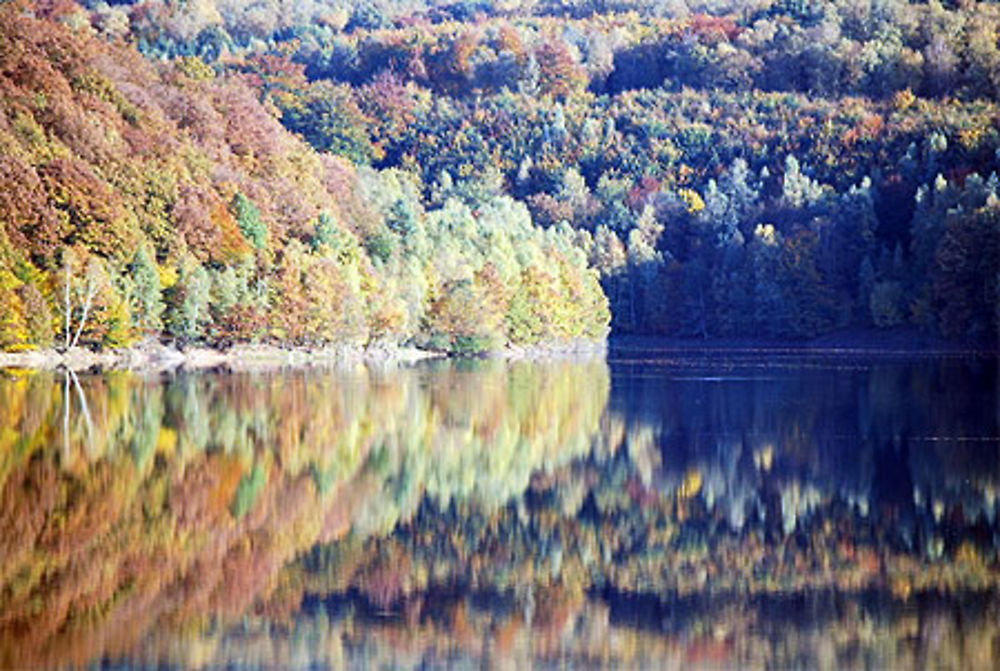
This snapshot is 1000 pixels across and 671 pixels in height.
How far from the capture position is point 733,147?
15862 cm

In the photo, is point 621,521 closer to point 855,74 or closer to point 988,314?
point 988,314

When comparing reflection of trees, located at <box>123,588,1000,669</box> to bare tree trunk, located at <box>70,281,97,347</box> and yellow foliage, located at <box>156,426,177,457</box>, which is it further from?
bare tree trunk, located at <box>70,281,97,347</box>

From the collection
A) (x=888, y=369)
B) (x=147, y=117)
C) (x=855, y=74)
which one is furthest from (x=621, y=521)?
(x=855, y=74)

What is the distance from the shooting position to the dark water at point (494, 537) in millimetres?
17625

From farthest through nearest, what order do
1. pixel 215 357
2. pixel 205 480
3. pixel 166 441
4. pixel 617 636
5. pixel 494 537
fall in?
pixel 215 357
pixel 166 441
pixel 205 480
pixel 494 537
pixel 617 636

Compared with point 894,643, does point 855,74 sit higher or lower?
higher

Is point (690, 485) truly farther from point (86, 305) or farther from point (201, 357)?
point (201, 357)

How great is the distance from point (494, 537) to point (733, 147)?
138m

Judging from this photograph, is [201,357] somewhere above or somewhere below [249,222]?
below

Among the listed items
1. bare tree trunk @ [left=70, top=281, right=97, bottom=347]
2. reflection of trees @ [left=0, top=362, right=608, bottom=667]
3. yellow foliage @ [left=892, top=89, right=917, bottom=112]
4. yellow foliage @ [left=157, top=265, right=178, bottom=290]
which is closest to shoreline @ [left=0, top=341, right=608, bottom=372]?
bare tree trunk @ [left=70, top=281, right=97, bottom=347]

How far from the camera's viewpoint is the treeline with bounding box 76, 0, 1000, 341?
119125mm

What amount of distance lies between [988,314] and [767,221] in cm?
4106

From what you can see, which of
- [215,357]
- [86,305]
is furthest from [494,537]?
[215,357]

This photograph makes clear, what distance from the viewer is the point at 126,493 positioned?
27.2 meters
